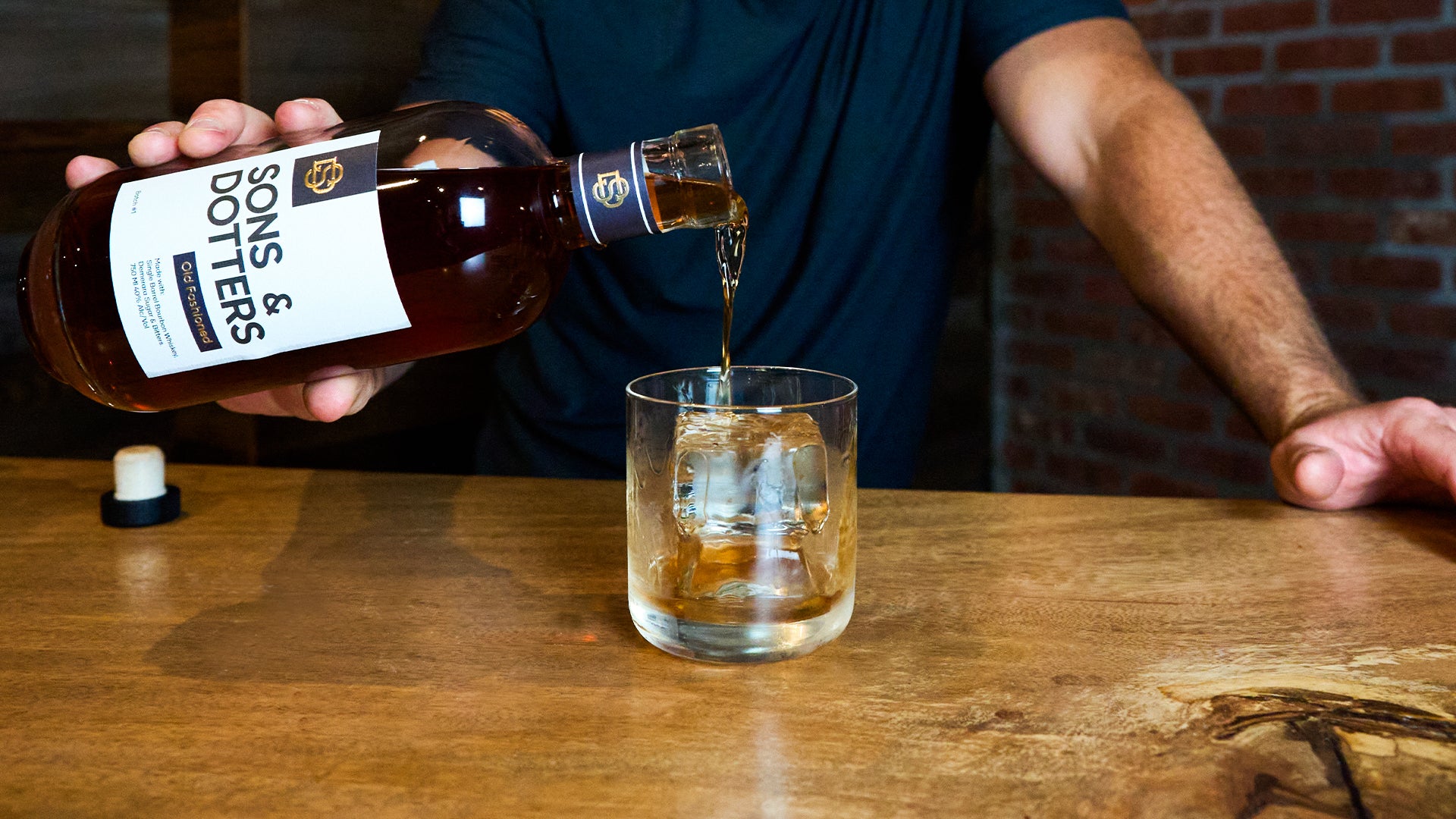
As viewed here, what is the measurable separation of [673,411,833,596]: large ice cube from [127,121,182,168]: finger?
411mm

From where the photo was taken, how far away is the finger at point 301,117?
2.55 feet

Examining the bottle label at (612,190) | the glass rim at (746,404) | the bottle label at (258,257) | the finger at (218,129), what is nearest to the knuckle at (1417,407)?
the glass rim at (746,404)

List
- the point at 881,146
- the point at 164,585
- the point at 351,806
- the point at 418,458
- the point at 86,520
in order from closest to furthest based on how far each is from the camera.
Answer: the point at 351,806 < the point at 164,585 < the point at 86,520 < the point at 881,146 < the point at 418,458

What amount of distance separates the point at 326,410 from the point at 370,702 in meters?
0.24

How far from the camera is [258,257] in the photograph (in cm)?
56

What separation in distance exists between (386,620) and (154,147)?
13.2 inches

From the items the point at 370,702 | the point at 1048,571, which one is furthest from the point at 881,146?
the point at 370,702

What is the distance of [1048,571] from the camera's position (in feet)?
2.30

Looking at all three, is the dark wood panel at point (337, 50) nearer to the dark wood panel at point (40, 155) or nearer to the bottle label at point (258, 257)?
the dark wood panel at point (40, 155)

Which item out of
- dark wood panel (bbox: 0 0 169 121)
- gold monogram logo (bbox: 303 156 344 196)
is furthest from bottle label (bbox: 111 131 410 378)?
dark wood panel (bbox: 0 0 169 121)

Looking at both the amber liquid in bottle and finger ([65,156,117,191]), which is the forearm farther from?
finger ([65,156,117,191])

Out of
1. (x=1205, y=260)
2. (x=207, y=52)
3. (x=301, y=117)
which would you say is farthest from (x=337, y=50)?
(x=1205, y=260)

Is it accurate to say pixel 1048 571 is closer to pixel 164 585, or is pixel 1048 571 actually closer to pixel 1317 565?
pixel 1317 565

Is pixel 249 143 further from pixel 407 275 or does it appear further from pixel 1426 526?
pixel 1426 526
